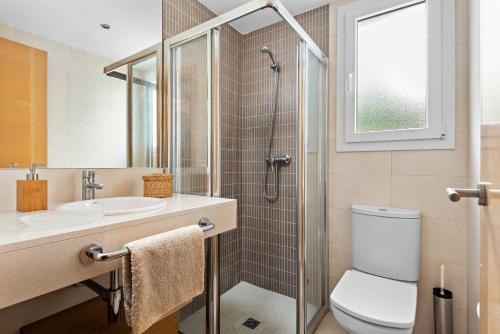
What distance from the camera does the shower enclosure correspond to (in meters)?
1.45

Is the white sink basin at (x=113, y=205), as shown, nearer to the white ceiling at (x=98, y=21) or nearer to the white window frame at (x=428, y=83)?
the white ceiling at (x=98, y=21)

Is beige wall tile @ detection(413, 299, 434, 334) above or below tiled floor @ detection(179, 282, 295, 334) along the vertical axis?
above

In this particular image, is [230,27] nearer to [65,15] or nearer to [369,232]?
[65,15]

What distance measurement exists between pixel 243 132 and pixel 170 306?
4.33 ft

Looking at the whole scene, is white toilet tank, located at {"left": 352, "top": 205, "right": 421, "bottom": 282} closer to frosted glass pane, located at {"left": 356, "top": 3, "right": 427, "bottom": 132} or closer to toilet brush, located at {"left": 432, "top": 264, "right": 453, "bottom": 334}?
toilet brush, located at {"left": 432, "top": 264, "right": 453, "bottom": 334}

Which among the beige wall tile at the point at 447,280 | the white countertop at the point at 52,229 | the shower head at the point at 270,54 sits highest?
the shower head at the point at 270,54

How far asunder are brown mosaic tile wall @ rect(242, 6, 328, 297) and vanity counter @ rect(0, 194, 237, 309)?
1.14 meters

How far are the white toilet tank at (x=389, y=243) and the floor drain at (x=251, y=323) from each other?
0.78 meters

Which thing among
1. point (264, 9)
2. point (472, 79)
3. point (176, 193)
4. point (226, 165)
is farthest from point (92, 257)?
point (472, 79)

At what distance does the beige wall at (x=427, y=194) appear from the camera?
1.49m

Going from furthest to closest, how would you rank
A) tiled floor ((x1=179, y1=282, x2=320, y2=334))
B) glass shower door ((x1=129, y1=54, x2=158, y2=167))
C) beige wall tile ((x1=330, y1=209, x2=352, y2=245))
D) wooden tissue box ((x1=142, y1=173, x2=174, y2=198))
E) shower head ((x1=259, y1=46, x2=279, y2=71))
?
1. shower head ((x1=259, y1=46, x2=279, y2=71))
2. beige wall tile ((x1=330, y1=209, x2=352, y2=245))
3. tiled floor ((x1=179, y1=282, x2=320, y2=334))
4. glass shower door ((x1=129, y1=54, x2=158, y2=167))
5. wooden tissue box ((x1=142, y1=173, x2=174, y2=198))

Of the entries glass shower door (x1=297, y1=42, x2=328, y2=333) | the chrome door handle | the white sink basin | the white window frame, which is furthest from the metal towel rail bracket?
the white window frame

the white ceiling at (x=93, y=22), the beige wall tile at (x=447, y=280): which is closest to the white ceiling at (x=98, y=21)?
the white ceiling at (x=93, y=22)

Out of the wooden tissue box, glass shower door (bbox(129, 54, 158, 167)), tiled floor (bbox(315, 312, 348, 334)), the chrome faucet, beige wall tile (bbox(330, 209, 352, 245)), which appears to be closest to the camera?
the chrome faucet
